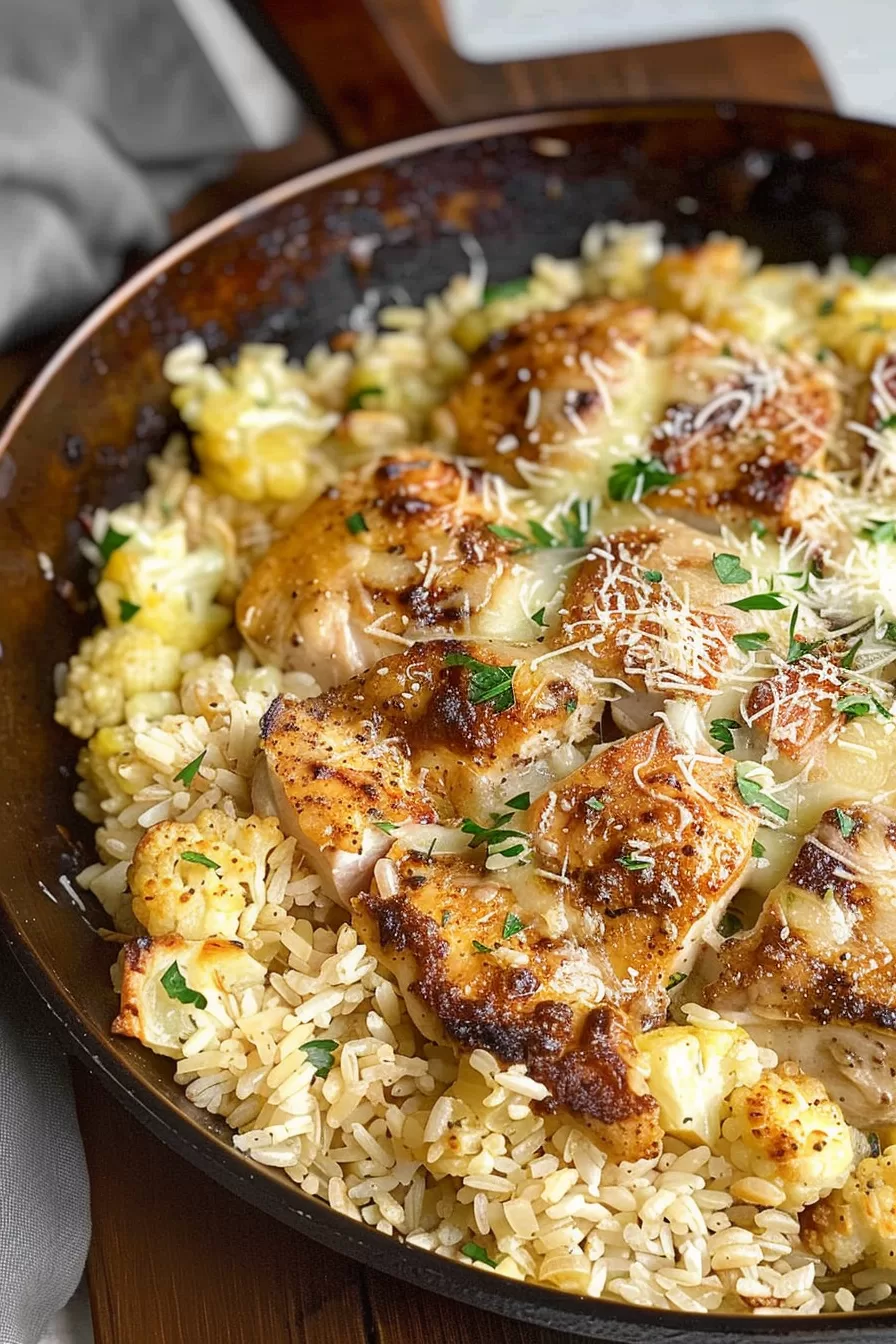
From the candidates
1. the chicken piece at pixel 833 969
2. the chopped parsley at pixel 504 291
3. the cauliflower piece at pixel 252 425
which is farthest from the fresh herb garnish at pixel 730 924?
the chopped parsley at pixel 504 291

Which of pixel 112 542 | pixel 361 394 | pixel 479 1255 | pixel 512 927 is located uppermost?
pixel 112 542

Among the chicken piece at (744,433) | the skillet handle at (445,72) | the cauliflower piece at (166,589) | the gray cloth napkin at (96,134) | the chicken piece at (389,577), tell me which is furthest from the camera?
the skillet handle at (445,72)

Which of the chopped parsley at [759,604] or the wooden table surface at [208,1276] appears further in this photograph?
the chopped parsley at [759,604]

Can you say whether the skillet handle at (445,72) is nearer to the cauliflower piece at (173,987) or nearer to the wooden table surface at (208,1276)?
the cauliflower piece at (173,987)

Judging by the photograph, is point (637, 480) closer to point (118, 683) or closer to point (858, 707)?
point (858, 707)

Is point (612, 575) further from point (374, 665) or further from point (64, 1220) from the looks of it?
point (64, 1220)

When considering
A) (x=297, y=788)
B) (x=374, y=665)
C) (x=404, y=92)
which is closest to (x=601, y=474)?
(x=374, y=665)

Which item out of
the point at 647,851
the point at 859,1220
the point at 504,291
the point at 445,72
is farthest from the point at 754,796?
the point at 445,72
